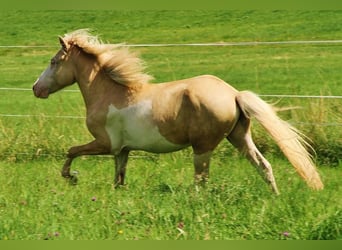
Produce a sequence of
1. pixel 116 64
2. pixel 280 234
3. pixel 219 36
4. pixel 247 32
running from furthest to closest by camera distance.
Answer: pixel 247 32, pixel 219 36, pixel 116 64, pixel 280 234

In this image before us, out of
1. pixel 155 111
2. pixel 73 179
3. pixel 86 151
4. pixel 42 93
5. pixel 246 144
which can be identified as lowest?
pixel 73 179

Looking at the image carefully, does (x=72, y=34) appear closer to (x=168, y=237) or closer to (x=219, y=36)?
(x=168, y=237)

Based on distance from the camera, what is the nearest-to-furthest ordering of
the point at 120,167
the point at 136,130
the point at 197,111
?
the point at 197,111 → the point at 136,130 → the point at 120,167

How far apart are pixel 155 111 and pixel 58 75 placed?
1234 millimetres

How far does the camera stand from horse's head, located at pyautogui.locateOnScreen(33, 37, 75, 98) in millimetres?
6914

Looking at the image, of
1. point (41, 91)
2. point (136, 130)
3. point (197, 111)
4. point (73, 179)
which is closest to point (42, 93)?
point (41, 91)

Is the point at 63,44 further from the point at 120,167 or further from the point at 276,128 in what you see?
the point at 276,128

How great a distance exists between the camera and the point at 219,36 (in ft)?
64.4

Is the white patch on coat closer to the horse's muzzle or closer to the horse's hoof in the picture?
the horse's hoof

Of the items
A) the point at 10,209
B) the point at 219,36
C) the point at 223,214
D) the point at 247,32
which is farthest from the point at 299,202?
the point at 247,32

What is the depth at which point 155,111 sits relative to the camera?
6.27 meters

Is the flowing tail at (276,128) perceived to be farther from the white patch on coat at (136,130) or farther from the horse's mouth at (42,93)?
the horse's mouth at (42,93)

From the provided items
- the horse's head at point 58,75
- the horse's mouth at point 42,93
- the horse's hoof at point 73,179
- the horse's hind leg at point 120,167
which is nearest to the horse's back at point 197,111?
the horse's hind leg at point 120,167

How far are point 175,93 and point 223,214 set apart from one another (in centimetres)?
169
